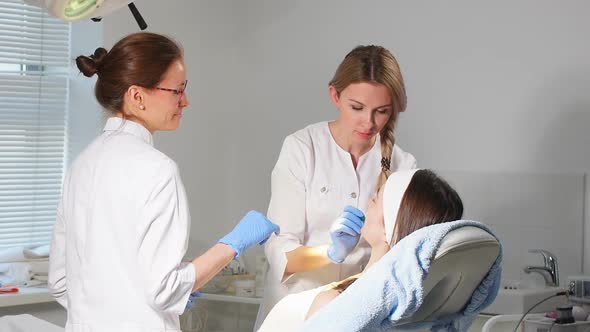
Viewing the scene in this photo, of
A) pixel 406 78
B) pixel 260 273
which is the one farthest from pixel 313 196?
pixel 406 78

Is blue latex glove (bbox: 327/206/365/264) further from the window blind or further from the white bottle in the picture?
the window blind

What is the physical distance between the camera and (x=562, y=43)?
352 centimetres

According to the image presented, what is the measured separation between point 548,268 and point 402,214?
5.62 feet

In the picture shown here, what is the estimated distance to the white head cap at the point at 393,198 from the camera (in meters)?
1.92

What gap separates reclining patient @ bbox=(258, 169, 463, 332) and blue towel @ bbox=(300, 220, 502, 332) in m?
0.27

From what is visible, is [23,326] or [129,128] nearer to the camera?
[129,128]

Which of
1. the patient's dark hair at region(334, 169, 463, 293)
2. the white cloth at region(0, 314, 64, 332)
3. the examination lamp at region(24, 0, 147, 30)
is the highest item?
the examination lamp at region(24, 0, 147, 30)

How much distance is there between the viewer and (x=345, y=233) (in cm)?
211

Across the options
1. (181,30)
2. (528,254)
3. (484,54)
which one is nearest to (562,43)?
(484,54)

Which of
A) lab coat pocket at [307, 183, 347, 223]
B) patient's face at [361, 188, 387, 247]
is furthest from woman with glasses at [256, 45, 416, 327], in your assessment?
patient's face at [361, 188, 387, 247]

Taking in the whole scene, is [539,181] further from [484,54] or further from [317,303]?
[317,303]

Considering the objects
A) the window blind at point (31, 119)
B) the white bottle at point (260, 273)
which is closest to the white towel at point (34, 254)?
the window blind at point (31, 119)

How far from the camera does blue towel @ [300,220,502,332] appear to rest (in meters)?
1.53

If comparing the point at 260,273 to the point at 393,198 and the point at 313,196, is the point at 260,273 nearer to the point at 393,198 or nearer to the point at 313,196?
the point at 313,196
